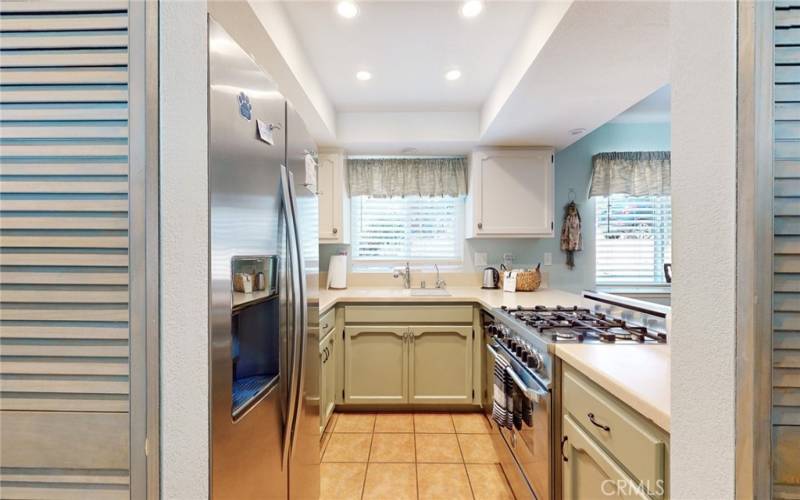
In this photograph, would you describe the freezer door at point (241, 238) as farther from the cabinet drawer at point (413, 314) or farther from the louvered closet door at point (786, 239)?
the cabinet drawer at point (413, 314)

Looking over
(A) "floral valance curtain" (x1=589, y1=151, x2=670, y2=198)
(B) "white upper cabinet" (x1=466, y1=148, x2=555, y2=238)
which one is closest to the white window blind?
(A) "floral valance curtain" (x1=589, y1=151, x2=670, y2=198)

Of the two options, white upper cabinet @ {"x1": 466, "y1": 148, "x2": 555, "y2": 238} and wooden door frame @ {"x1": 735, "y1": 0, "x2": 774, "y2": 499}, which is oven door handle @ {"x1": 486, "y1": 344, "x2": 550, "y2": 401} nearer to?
wooden door frame @ {"x1": 735, "y1": 0, "x2": 774, "y2": 499}

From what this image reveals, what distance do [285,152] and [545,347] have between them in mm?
1257

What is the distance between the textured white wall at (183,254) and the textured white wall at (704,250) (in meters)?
0.99

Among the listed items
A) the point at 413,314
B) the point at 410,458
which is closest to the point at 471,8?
the point at 413,314

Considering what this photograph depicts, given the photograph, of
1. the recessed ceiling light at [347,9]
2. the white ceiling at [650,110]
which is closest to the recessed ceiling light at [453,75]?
the recessed ceiling light at [347,9]

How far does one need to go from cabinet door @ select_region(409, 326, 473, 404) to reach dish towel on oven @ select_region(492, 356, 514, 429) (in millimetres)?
710

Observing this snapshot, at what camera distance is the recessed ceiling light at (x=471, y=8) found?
5.10 feet

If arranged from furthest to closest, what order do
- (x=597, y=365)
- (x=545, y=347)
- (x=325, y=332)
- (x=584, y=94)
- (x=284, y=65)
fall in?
(x=325, y=332)
(x=584, y=94)
(x=284, y=65)
(x=545, y=347)
(x=597, y=365)

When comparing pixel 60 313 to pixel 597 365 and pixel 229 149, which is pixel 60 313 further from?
pixel 597 365

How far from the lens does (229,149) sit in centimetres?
80

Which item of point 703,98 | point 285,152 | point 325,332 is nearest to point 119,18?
point 285,152

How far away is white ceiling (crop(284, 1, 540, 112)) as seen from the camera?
5.35 feet

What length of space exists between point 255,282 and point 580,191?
3061 mm
